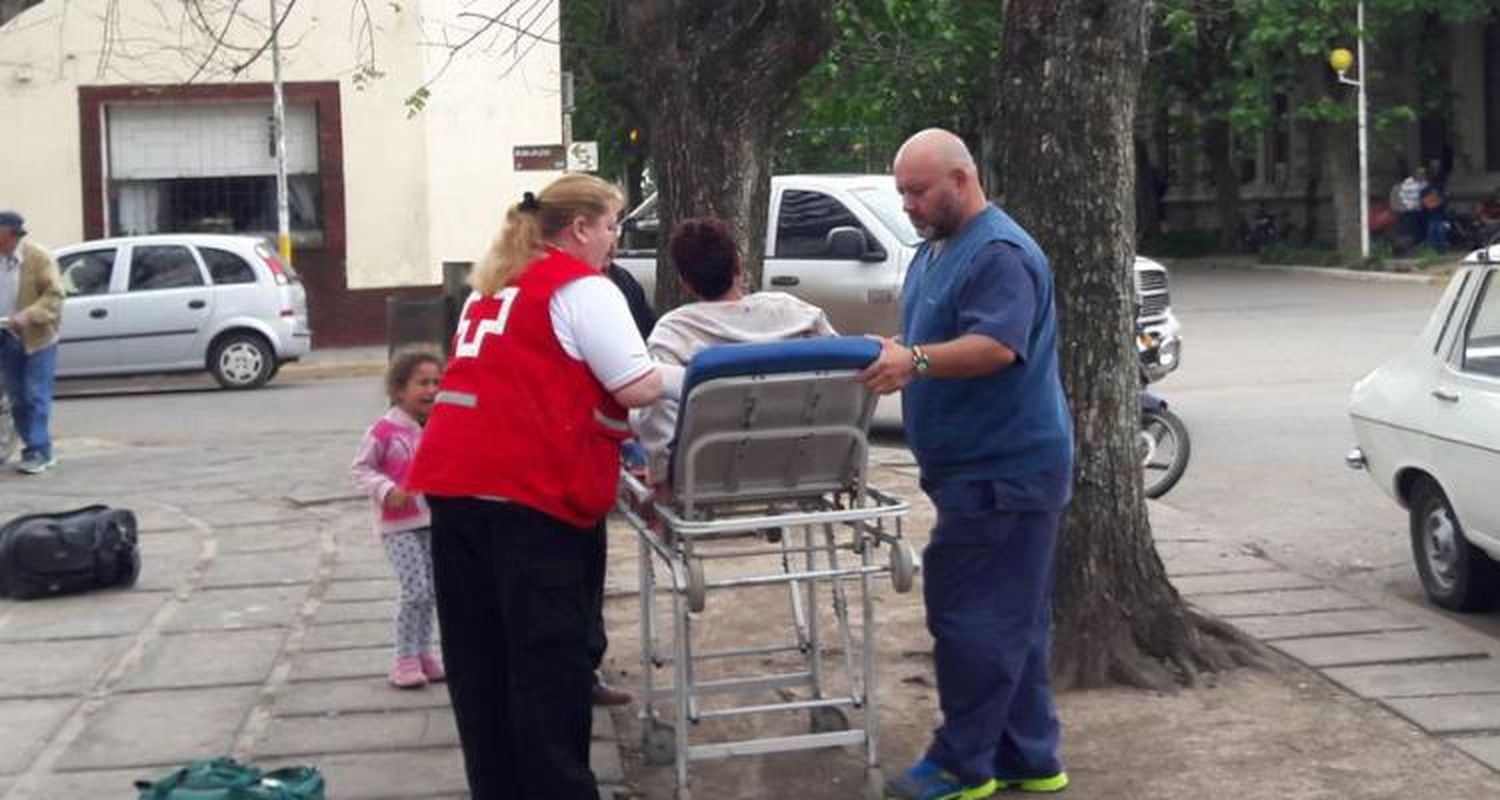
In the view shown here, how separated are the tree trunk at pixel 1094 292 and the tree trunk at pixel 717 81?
3.43 meters

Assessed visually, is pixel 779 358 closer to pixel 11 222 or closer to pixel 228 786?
pixel 228 786

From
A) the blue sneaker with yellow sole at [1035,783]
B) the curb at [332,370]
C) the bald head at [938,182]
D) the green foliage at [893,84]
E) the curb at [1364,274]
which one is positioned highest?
the green foliage at [893,84]

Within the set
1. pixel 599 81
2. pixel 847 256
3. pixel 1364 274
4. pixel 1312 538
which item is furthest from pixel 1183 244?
pixel 1312 538

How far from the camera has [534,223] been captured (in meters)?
6.13

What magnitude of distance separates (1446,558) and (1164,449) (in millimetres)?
3894

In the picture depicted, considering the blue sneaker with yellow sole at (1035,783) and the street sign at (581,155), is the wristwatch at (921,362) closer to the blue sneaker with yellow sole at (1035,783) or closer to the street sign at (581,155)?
the blue sneaker with yellow sole at (1035,783)

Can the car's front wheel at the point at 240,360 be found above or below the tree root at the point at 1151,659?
above

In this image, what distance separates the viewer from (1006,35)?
797 centimetres

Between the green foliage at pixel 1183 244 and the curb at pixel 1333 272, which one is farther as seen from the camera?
the green foliage at pixel 1183 244

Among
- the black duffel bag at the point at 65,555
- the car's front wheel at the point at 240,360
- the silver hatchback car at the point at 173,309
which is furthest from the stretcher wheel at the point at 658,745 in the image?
the car's front wheel at the point at 240,360

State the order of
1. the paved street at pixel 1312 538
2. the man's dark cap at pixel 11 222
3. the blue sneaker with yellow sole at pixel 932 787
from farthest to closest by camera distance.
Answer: the man's dark cap at pixel 11 222, the paved street at pixel 1312 538, the blue sneaker with yellow sole at pixel 932 787

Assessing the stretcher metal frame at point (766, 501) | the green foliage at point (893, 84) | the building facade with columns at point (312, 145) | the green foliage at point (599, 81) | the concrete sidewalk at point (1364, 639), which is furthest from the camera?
the building facade with columns at point (312, 145)

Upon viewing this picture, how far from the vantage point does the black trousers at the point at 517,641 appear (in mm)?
5883

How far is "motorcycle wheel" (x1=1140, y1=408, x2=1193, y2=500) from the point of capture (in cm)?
1336
